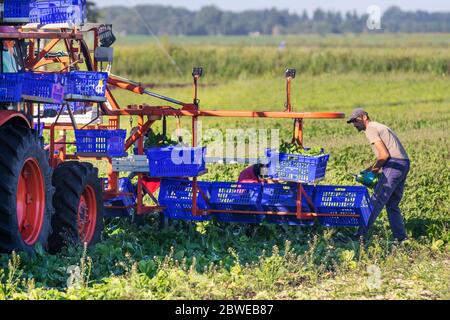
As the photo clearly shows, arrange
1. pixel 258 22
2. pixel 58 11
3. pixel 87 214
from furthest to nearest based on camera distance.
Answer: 1. pixel 258 22
2. pixel 58 11
3. pixel 87 214

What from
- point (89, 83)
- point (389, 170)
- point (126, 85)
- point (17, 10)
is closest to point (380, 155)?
point (389, 170)

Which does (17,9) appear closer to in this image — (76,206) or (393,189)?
(76,206)

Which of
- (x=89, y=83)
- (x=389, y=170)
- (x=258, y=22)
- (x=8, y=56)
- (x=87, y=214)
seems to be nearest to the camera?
(x=8, y=56)

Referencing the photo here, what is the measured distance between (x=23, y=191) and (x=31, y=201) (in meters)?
0.14

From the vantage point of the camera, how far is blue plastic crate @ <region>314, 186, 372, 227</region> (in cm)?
1208

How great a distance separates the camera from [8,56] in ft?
35.0

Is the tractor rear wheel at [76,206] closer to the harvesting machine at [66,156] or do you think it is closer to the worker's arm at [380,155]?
the harvesting machine at [66,156]

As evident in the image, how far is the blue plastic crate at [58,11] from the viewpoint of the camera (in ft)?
37.1

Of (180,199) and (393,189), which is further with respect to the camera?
(180,199)

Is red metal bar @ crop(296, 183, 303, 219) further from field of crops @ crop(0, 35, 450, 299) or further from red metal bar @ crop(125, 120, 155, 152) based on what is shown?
red metal bar @ crop(125, 120, 155, 152)

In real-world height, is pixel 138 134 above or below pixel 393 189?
above

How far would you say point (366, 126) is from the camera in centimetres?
1238
